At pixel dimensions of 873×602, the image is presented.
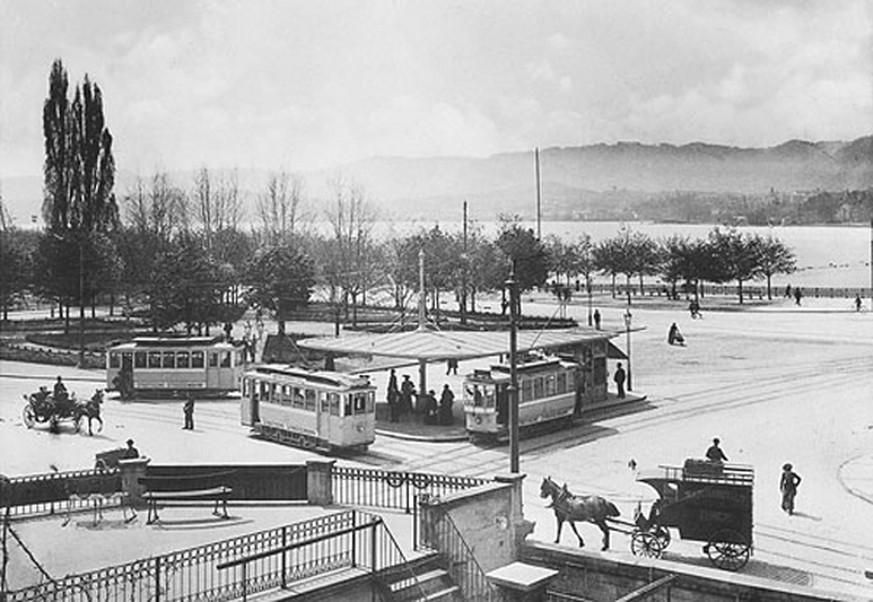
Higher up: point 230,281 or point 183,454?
point 230,281

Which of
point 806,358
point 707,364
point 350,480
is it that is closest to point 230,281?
point 707,364

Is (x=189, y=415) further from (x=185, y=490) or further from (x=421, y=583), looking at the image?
(x=421, y=583)

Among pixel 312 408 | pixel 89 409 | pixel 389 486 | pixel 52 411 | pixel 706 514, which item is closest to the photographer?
pixel 706 514

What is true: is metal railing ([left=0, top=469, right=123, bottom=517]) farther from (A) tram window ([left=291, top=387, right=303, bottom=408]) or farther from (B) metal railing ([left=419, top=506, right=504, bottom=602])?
(A) tram window ([left=291, top=387, right=303, bottom=408])

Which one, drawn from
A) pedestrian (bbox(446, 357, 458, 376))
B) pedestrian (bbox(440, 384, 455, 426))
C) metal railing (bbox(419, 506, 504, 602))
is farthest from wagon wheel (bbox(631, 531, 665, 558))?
pedestrian (bbox(446, 357, 458, 376))

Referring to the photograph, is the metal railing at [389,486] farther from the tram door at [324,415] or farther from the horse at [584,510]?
the tram door at [324,415]

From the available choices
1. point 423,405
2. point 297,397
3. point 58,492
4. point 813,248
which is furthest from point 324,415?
point 813,248

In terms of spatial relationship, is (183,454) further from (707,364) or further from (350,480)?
(707,364)
